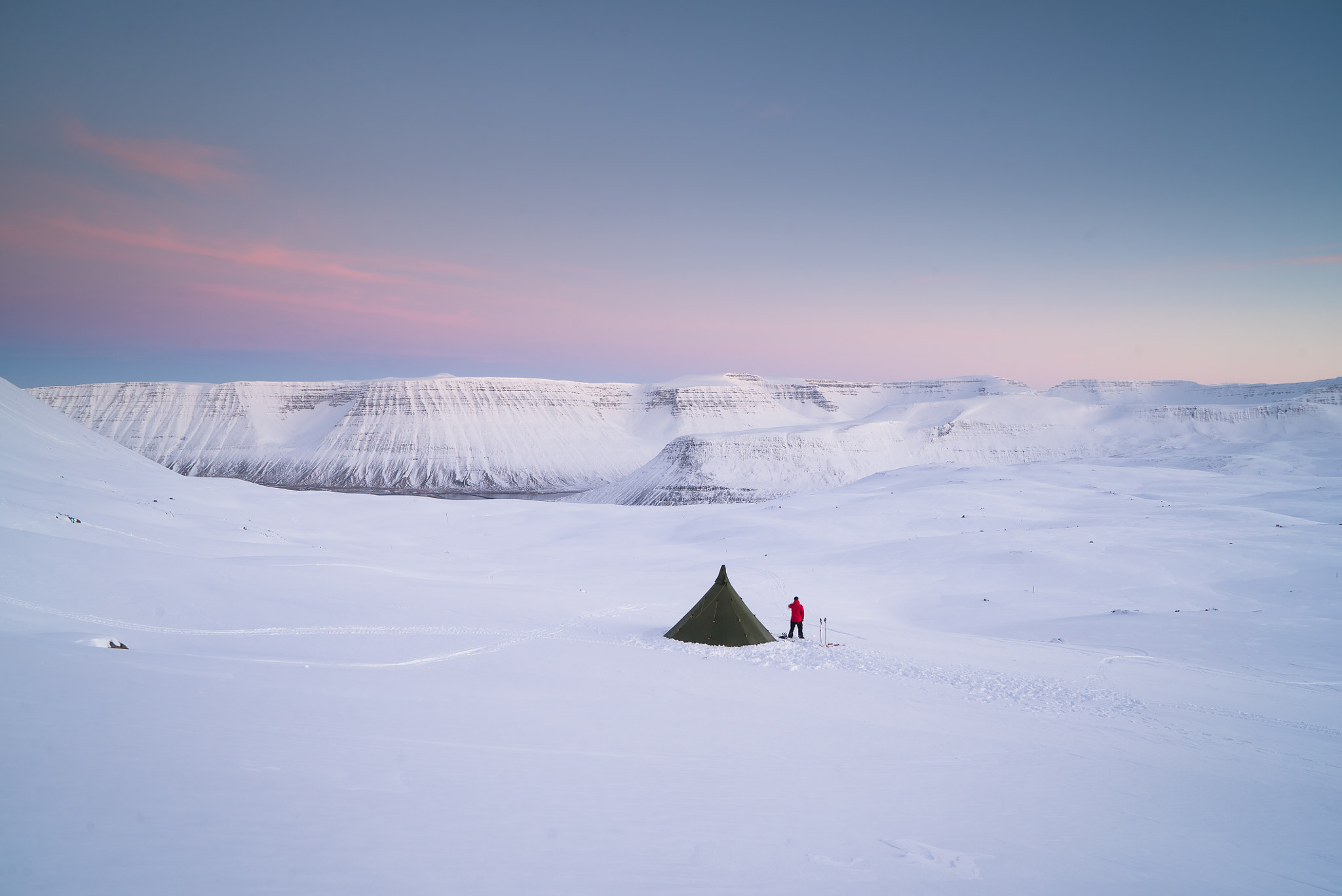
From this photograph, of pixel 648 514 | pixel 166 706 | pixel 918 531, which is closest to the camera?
pixel 166 706

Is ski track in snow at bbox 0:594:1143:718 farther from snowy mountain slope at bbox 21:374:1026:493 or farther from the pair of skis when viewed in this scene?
snowy mountain slope at bbox 21:374:1026:493

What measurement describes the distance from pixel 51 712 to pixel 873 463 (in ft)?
356

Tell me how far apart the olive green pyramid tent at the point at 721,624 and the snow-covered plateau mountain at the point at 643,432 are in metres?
70.8

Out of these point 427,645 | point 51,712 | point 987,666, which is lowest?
point 987,666

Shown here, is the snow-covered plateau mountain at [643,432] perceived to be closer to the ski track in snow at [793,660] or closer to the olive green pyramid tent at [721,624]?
the ski track in snow at [793,660]

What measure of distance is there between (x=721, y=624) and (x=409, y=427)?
552ft

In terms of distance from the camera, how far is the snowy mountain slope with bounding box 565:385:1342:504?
99625 mm

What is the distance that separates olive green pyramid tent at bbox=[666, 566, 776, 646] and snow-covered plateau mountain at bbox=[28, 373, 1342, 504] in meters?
70.8

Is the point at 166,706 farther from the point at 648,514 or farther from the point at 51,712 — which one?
the point at 648,514

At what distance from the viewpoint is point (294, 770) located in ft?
20.0

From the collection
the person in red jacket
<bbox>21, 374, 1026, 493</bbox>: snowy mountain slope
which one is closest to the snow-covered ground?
the person in red jacket

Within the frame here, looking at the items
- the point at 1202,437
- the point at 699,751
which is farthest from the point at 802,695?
the point at 1202,437

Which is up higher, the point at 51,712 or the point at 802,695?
the point at 51,712

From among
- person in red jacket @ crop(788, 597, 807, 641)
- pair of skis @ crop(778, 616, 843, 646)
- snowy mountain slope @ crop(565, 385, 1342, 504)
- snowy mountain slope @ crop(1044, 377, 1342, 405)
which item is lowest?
pair of skis @ crop(778, 616, 843, 646)
